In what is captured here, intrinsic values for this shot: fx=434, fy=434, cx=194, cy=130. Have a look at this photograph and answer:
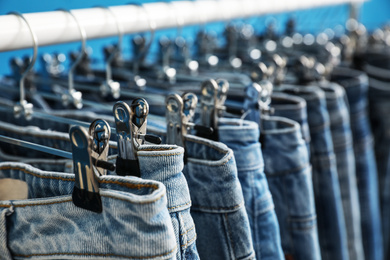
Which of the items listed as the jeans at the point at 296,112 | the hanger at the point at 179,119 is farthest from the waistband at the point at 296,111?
the hanger at the point at 179,119

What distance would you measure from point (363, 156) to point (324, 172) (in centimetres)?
23

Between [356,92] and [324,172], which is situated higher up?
[356,92]

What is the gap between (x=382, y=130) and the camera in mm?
1150

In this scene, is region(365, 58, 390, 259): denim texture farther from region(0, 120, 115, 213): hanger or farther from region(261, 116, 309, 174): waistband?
region(0, 120, 115, 213): hanger

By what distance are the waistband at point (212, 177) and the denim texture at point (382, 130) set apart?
0.75 meters

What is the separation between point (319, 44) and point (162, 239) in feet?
3.67

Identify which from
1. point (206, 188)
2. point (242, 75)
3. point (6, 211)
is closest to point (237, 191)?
point (206, 188)

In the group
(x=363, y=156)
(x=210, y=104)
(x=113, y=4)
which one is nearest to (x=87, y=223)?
(x=210, y=104)

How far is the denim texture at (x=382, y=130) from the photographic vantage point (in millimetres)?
1146

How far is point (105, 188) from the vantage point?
43cm

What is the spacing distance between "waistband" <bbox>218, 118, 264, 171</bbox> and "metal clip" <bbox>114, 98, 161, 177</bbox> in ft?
0.49

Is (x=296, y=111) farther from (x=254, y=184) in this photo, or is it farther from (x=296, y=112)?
(x=254, y=184)

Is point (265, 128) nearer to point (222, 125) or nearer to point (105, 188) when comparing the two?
point (222, 125)

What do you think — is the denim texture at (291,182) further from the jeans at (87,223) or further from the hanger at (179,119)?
the jeans at (87,223)
